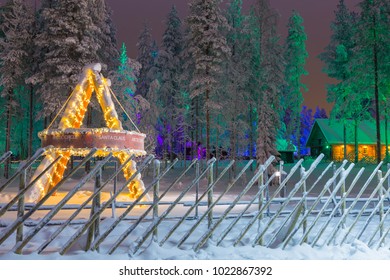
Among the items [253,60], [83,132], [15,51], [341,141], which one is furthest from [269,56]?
[83,132]

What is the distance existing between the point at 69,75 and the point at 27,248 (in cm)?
2275

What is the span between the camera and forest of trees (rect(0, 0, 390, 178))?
93.3 feet

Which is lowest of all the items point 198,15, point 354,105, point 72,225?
point 72,225

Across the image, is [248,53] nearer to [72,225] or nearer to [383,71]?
[383,71]

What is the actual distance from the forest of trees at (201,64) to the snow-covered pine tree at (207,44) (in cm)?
8

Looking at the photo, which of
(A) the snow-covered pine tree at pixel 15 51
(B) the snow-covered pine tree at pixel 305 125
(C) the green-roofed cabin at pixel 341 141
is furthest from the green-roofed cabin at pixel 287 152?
(A) the snow-covered pine tree at pixel 15 51

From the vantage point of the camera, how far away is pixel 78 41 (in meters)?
27.8

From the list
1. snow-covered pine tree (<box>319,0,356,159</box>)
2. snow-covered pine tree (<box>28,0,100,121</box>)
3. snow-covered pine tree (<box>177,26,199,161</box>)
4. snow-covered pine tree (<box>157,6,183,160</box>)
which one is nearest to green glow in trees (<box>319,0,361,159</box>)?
snow-covered pine tree (<box>319,0,356,159</box>)

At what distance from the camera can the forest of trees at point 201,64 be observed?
28.4 metres

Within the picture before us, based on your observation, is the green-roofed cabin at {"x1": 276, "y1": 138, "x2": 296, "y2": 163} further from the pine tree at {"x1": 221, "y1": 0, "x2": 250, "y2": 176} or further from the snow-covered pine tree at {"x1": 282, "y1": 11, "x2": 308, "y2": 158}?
the pine tree at {"x1": 221, "y1": 0, "x2": 250, "y2": 176}

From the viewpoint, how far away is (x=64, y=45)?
2767cm

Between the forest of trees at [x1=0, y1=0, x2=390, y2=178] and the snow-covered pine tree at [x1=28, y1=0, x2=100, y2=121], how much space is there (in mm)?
68

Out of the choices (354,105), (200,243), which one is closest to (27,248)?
(200,243)
